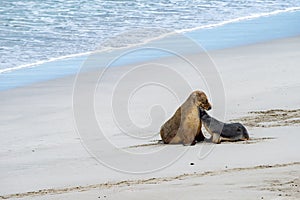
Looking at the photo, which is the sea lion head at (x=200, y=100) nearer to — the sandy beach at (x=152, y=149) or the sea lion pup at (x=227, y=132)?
A: the sea lion pup at (x=227, y=132)

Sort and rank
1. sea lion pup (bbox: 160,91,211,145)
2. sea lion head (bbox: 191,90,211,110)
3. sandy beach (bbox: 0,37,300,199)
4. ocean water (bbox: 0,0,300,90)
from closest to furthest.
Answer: sandy beach (bbox: 0,37,300,199), sea lion pup (bbox: 160,91,211,145), sea lion head (bbox: 191,90,211,110), ocean water (bbox: 0,0,300,90)

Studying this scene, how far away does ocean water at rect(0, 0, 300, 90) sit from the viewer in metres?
13.4

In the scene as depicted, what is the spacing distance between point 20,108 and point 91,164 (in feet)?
11.2

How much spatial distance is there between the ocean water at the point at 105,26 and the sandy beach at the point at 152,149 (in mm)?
1429

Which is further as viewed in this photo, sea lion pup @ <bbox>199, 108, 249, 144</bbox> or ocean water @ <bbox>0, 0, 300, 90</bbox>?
ocean water @ <bbox>0, 0, 300, 90</bbox>

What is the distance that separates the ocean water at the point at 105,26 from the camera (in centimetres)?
1336

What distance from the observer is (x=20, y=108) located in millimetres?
10219

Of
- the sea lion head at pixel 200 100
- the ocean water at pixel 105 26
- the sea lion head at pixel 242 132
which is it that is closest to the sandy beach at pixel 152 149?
the sea lion head at pixel 242 132

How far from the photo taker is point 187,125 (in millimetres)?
7668

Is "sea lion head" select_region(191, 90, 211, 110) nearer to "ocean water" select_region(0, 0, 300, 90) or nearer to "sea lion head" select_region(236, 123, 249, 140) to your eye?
"sea lion head" select_region(236, 123, 249, 140)

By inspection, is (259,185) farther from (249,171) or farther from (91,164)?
(91,164)

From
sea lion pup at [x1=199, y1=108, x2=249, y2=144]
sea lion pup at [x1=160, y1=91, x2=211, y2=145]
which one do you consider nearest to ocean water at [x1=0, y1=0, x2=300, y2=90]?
sea lion pup at [x1=160, y1=91, x2=211, y2=145]

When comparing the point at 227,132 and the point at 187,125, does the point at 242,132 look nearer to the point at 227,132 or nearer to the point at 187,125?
the point at 227,132

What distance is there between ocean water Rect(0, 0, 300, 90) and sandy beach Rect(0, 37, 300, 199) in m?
1.43
